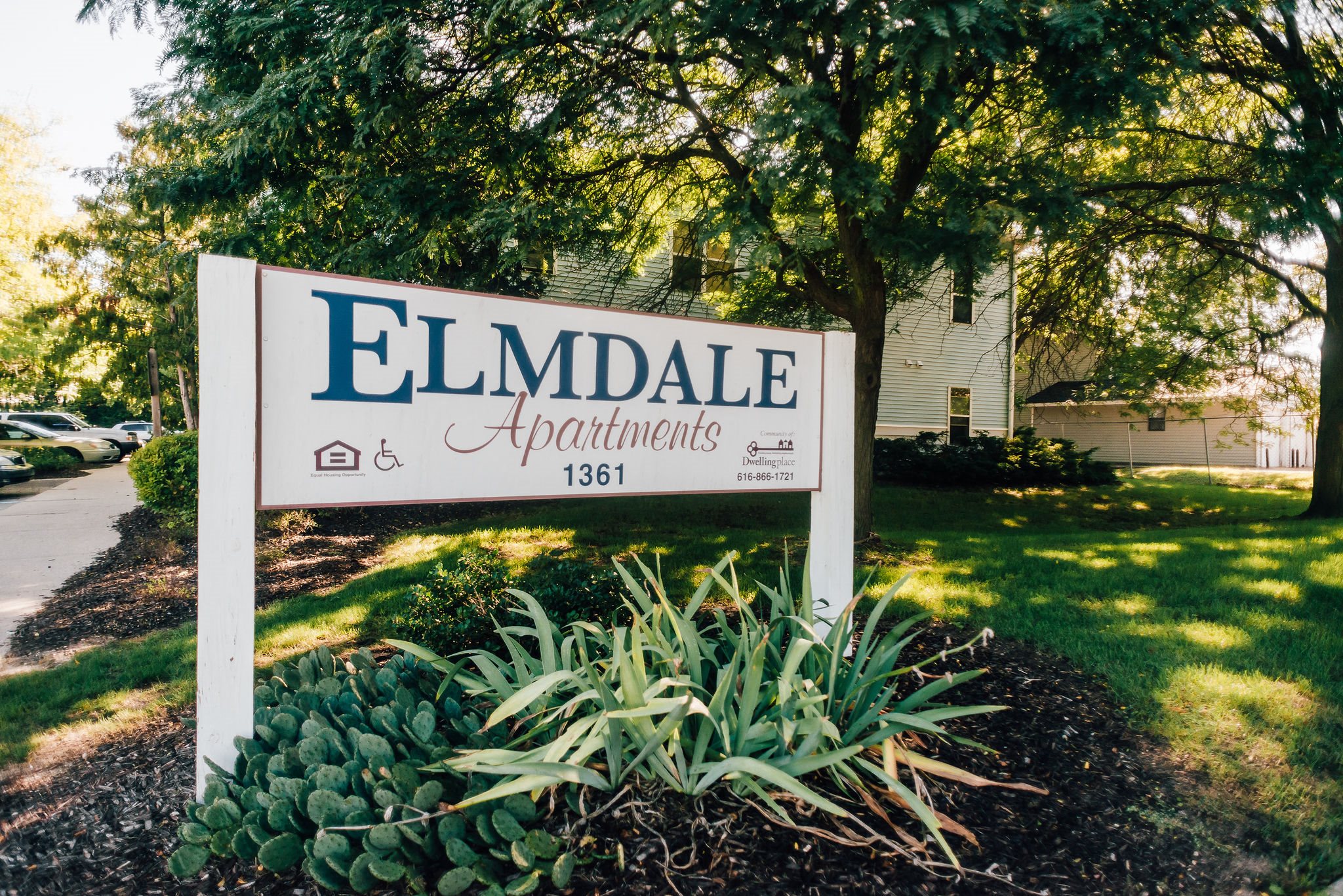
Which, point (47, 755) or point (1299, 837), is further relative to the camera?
point (47, 755)

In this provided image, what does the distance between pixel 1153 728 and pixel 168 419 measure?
1674 inches

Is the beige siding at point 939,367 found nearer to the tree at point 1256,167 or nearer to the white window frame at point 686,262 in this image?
the tree at point 1256,167

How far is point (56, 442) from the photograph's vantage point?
21719 millimetres

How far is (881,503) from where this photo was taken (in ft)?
42.8

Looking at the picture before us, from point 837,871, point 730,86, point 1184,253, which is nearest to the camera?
point 837,871

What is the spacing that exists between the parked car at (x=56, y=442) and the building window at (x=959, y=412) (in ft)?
74.2

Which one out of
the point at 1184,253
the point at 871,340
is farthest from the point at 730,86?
the point at 1184,253

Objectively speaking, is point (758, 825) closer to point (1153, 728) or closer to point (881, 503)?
point (1153, 728)

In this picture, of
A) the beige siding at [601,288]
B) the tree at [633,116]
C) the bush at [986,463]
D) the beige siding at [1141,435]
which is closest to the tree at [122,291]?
the tree at [633,116]

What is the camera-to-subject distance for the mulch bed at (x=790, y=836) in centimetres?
241

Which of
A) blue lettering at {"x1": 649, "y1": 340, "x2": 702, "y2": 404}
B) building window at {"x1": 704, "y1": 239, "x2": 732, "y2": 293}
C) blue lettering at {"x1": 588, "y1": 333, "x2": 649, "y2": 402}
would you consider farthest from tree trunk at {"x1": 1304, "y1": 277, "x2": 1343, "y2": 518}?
blue lettering at {"x1": 588, "y1": 333, "x2": 649, "y2": 402}

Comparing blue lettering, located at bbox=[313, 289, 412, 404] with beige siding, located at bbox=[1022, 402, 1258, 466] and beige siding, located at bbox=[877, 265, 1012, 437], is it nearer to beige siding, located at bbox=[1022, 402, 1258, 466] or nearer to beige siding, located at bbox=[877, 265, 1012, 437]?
beige siding, located at bbox=[877, 265, 1012, 437]

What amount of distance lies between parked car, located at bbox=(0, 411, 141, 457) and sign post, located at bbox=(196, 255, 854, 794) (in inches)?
1038

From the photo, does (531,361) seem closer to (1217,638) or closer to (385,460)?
(385,460)
